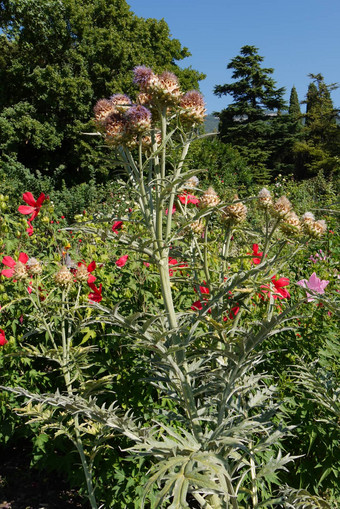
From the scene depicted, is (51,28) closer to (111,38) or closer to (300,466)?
(111,38)

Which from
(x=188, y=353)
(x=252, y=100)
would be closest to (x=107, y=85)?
(x=252, y=100)

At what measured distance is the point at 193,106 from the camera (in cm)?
129

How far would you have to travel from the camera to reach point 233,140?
89.0 ft

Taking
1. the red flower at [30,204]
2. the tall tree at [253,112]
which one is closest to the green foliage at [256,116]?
the tall tree at [253,112]

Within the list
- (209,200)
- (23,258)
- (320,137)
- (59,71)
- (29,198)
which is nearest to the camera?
(209,200)

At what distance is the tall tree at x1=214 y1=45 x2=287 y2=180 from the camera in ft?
87.7

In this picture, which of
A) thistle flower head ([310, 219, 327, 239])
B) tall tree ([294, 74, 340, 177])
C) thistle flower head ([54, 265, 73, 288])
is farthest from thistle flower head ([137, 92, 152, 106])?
tall tree ([294, 74, 340, 177])

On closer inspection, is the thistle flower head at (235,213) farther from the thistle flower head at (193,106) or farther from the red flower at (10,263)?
the red flower at (10,263)

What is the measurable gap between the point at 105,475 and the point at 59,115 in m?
17.0

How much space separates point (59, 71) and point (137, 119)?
56.3 ft

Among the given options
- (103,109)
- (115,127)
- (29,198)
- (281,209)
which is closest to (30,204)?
(29,198)

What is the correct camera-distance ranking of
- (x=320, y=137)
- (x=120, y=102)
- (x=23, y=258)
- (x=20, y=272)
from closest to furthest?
(x=120, y=102)
(x=20, y=272)
(x=23, y=258)
(x=320, y=137)

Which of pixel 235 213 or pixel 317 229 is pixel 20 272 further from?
pixel 317 229

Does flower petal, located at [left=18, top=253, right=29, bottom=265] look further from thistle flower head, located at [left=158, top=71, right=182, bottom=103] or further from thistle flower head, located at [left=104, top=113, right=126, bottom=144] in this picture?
thistle flower head, located at [left=158, top=71, right=182, bottom=103]
